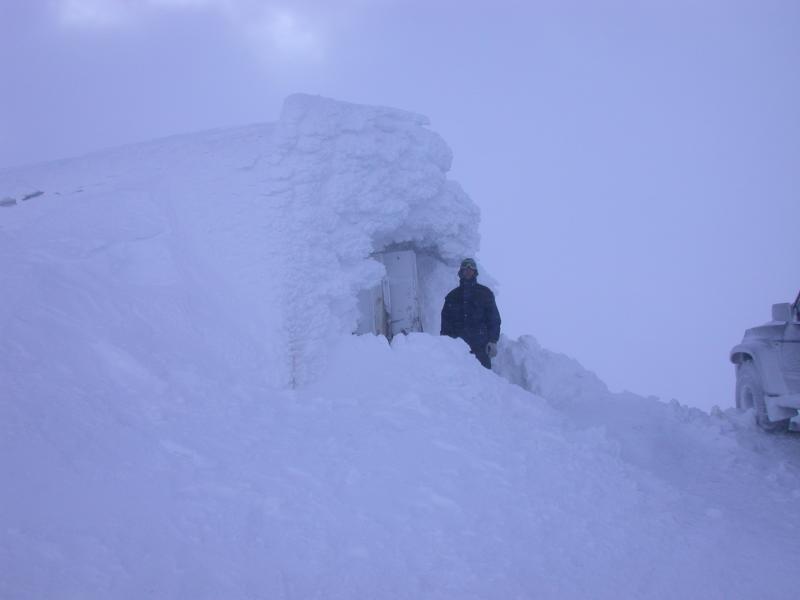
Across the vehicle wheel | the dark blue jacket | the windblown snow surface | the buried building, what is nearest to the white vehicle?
the vehicle wheel

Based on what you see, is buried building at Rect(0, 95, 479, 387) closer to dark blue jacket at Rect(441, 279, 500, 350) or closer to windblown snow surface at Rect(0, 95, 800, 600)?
windblown snow surface at Rect(0, 95, 800, 600)

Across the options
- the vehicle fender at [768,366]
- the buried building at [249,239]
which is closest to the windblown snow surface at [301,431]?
the buried building at [249,239]

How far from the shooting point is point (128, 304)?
559 centimetres

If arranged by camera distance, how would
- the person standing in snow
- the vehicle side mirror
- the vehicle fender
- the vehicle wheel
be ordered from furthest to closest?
the vehicle wheel, the vehicle fender, the vehicle side mirror, the person standing in snow

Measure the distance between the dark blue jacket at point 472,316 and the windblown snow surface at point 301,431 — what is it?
98cm

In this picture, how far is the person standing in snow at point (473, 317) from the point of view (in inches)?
289

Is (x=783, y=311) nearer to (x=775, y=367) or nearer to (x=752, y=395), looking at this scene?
(x=775, y=367)

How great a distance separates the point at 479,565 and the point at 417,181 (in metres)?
4.63

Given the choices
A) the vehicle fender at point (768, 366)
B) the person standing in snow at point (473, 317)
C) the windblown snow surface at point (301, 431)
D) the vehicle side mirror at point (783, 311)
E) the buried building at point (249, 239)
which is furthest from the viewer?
the vehicle fender at point (768, 366)

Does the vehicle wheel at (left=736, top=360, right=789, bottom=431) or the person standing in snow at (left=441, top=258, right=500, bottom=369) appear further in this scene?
the vehicle wheel at (left=736, top=360, right=789, bottom=431)

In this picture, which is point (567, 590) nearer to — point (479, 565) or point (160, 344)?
point (479, 565)

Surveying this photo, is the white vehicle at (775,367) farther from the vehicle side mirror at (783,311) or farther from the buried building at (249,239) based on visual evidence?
the buried building at (249,239)

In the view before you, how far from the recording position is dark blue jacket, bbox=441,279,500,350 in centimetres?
735

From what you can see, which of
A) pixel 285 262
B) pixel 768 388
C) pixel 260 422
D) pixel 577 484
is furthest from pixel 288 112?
pixel 768 388
